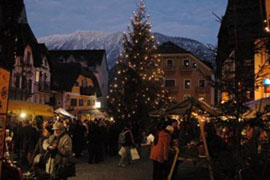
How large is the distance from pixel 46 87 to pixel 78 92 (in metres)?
10.1

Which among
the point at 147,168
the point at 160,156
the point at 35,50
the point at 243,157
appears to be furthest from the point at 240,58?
the point at 35,50

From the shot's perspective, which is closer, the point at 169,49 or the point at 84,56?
the point at 169,49

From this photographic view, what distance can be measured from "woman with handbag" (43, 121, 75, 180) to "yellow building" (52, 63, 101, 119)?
4111 cm

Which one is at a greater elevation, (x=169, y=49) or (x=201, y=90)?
(x=169, y=49)

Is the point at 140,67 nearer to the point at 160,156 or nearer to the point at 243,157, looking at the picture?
the point at 160,156

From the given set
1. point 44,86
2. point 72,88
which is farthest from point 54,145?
point 72,88

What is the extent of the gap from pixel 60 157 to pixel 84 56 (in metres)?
63.2

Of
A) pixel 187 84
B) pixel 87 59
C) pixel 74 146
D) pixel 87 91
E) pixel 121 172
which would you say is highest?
pixel 87 59

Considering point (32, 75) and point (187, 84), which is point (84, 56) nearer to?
point (187, 84)

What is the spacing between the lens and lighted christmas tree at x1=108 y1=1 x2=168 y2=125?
3050 centimetres

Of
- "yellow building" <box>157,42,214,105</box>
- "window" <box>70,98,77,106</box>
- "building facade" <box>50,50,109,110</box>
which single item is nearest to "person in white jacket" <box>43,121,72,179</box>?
"window" <box>70,98,77,106</box>

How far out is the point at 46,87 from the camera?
4756cm

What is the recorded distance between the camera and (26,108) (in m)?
15.7

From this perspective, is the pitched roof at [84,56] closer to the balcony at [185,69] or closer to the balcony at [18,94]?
the balcony at [185,69]
